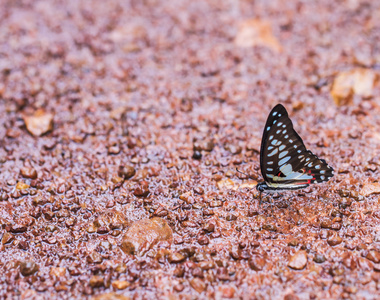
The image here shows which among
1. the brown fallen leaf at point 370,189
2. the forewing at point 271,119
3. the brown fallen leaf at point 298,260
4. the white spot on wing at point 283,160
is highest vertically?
the forewing at point 271,119

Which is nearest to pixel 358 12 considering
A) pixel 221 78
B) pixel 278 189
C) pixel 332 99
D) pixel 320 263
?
pixel 332 99

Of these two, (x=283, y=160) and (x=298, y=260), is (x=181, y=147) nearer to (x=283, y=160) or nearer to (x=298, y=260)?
(x=283, y=160)

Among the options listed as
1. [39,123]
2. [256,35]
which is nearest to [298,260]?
[39,123]

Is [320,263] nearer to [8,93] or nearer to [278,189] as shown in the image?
[278,189]

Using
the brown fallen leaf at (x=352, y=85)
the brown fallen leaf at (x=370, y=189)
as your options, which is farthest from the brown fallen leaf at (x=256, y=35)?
the brown fallen leaf at (x=370, y=189)

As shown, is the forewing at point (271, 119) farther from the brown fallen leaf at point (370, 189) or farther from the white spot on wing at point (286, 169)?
A: the brown fallen leaf at point (370, 189)
